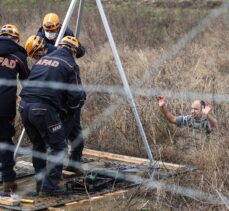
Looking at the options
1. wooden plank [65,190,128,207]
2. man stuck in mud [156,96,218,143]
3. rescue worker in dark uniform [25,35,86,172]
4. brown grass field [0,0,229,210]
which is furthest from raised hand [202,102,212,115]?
rescue worker in dark uniform [25,35,86,172]

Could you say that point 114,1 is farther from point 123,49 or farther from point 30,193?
point 30,193

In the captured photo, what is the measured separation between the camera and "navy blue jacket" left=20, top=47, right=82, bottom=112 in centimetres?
652

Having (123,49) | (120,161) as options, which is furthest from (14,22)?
(120,161)

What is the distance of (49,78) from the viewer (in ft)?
21.4

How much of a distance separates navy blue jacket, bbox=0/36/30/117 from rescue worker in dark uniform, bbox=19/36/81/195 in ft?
1.03

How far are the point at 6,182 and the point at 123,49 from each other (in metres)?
7.43

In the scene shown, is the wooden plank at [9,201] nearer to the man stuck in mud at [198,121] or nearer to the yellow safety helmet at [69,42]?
the yellow safety helmet at [69,42]

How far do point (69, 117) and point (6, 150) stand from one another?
793 millimetres

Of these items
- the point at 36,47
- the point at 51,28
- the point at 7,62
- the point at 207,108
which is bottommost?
the point at 207,108

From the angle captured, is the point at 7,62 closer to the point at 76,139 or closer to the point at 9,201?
the point at 76,139

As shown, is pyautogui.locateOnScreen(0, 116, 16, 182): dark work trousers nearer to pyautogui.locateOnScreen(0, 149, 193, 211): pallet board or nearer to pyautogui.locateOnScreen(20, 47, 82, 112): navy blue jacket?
pyautogui.locateOnScreen(0, 149, 193, 211): pallet board

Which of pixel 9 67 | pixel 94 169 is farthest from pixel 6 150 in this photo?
pixel 94 169

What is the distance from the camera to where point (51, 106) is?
654 cm

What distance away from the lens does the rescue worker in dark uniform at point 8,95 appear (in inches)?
272
